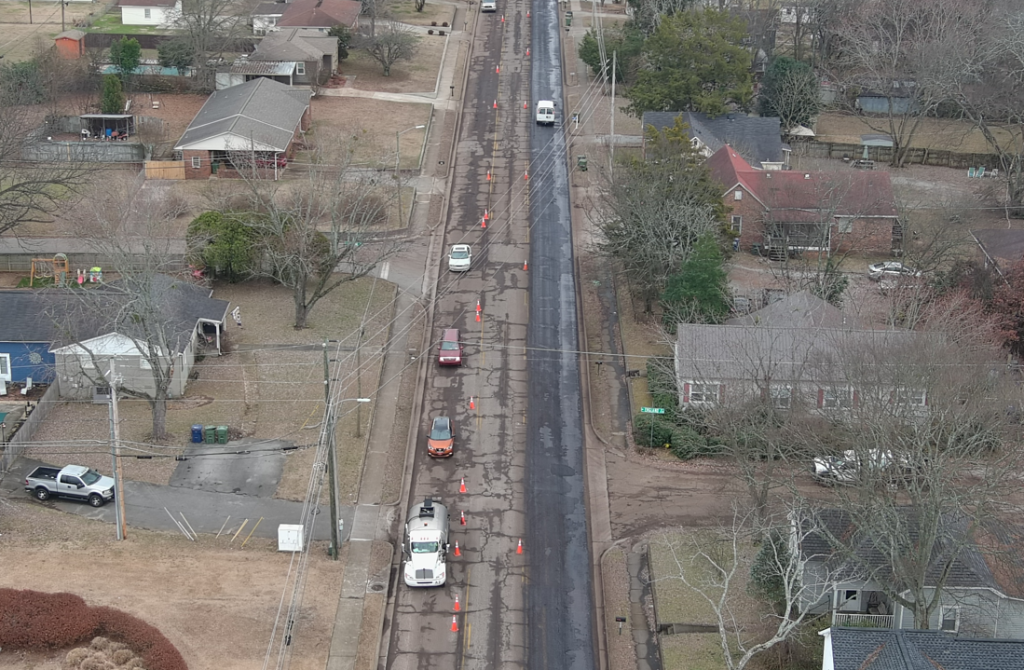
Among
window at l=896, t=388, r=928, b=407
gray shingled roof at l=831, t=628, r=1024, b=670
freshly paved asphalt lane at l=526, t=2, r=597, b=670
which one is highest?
window at l=896, t=388, r=928, b=407

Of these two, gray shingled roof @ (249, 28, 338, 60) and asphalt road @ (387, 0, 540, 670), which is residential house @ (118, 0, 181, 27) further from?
asphalt road @ (387, 0, 540, 670)

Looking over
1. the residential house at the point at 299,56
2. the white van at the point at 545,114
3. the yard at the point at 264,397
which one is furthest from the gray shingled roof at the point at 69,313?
the residential house at the point at 299,56

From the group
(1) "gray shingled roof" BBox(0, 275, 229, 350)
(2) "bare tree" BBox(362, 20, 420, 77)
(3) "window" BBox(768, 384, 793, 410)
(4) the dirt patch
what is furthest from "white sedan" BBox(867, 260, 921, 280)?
(2) "bare tree" BBox(362, 20, 420, 77)

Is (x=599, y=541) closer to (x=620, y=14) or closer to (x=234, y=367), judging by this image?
(x=234, y=367)

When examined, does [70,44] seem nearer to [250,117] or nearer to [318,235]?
[250,117]

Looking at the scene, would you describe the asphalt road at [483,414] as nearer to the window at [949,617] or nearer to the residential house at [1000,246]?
the window at [949,617]

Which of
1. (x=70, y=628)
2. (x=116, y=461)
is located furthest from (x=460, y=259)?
(x=70, y=628)
